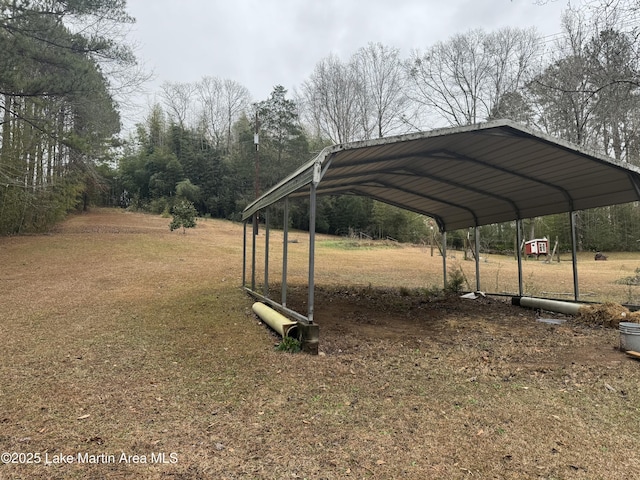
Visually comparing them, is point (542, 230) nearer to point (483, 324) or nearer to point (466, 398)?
point (483, 324)

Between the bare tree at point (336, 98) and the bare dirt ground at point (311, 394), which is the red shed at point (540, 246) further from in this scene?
the bare tree at point (336, 98)

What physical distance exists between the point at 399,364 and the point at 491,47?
25.1 meters

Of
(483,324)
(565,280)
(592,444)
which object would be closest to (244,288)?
(483,324)

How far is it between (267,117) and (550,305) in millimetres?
28140

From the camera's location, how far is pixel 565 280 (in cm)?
1148

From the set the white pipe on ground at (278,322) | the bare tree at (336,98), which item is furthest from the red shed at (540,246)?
the white pipe on ground at (278,322)


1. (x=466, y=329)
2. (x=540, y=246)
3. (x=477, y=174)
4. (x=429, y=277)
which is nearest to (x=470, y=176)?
(x=477, y=174)

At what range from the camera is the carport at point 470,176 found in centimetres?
438

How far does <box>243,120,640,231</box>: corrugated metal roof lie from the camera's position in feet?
14.9

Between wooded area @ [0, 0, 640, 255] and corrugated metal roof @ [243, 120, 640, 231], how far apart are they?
49.9 inches

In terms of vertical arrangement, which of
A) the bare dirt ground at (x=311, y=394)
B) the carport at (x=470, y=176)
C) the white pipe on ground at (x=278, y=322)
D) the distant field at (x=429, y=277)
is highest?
the carport at (x=470, y=176)

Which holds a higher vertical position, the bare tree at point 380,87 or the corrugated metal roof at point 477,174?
the bare tree at point 380,87

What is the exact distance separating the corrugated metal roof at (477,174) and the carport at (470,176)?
12mm

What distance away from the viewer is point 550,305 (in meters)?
6.46
